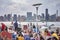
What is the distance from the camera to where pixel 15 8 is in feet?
8.21

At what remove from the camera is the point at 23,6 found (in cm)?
253

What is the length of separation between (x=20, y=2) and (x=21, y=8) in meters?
0.10

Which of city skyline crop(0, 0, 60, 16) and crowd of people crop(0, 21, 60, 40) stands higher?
city skyline crop(0, 0, 60, 16)

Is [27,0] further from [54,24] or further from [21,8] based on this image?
[54,24]

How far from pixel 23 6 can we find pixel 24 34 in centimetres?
44

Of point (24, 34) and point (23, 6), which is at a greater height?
point (23, 6)

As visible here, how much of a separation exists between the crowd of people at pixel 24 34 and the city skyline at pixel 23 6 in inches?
8.3

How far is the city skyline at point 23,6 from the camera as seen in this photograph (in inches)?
98.3

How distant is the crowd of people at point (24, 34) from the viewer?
2.46 meters

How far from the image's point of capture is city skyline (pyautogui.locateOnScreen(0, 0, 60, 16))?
8.19ft

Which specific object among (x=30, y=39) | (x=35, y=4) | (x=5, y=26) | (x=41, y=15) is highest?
(x=35, y=4)

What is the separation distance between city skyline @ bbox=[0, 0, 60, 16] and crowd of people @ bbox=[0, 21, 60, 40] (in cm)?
21

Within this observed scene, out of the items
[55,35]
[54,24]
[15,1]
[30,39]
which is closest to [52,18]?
[54,24]

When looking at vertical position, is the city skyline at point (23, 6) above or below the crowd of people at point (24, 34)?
above
